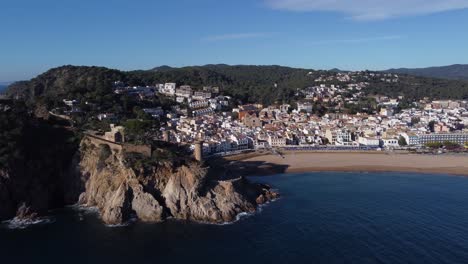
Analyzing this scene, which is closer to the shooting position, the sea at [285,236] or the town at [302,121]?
the sea at [285,236]

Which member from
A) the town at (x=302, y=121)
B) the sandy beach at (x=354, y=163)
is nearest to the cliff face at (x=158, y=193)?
the town at (x=302, y=121)

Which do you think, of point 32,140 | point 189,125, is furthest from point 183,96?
point 32,140

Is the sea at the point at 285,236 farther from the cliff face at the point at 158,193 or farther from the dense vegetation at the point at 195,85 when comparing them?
the dense vegetation at the point at 195,85

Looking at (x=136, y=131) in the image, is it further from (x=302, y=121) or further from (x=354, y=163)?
(x=302, y=121)

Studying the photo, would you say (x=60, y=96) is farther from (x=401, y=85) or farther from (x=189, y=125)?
(x=401, y=85)

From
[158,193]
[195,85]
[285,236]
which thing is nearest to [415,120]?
[195,85]

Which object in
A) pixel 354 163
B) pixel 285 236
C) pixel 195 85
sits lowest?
pixel 285 236
